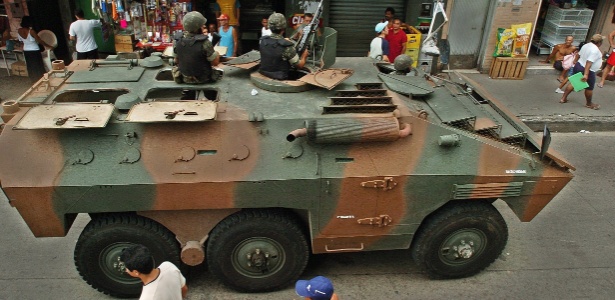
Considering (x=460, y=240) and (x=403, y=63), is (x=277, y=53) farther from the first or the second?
(x=460, y=240)

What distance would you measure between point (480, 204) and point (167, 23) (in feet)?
22.4

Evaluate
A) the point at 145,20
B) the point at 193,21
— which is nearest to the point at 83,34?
the point at 145,20

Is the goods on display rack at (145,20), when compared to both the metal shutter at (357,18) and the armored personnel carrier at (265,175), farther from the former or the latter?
the armored personnel carrier at (265,175)

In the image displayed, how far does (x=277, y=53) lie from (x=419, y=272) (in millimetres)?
2544

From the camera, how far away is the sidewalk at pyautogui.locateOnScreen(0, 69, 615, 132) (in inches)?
337

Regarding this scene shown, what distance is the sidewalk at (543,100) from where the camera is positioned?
337 inches

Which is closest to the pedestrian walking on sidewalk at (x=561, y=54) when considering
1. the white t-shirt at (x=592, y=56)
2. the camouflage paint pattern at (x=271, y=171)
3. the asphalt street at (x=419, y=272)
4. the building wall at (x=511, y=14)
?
the building wall at (x=511, y=14)

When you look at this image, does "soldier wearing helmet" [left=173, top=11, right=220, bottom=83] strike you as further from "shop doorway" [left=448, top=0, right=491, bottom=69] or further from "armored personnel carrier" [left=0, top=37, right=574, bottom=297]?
"shop doorway" [left=448, top=0, right=491, bottom=69]

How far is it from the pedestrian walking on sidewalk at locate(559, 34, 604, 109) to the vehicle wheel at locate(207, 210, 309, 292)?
21.6 ft

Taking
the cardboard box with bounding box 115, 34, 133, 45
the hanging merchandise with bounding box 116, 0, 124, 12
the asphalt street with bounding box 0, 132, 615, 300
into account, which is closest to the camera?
the asphalt street with bounding box 0, 132, 615, 300

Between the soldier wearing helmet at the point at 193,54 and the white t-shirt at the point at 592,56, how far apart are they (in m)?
6.65

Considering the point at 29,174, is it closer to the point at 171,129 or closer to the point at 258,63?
the point at 171,129

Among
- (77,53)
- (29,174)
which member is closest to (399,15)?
(77,53)

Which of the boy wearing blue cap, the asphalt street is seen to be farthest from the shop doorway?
the boy wearing blue cap
